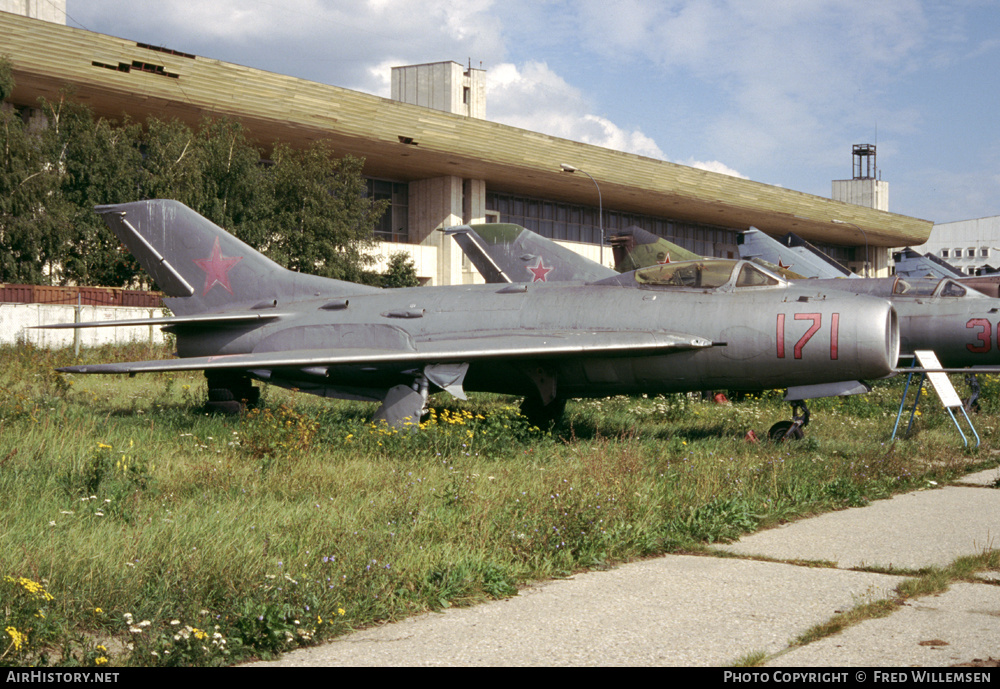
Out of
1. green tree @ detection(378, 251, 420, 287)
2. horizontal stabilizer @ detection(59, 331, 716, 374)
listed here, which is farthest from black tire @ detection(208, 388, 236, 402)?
green tree @ detection(378, 251, 420, 287)

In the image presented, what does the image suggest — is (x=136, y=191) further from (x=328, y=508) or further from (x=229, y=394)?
(x=328, y=508)

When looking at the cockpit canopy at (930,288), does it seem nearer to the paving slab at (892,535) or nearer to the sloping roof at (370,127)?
the paving slab at (892,535)

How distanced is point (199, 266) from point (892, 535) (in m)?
10.8

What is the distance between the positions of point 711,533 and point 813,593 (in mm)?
1533

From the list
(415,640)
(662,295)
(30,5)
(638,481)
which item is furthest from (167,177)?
(415,640)

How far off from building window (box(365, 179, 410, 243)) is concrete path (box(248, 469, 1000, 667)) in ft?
163

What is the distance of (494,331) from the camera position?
37.9 ft

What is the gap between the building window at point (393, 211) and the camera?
54.6 metres

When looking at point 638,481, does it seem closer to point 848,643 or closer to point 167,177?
point 848,643

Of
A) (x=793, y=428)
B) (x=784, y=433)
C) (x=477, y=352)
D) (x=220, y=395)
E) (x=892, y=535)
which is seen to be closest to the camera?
(x=892, y=535)

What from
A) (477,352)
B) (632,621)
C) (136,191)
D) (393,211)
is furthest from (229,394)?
(393,211)

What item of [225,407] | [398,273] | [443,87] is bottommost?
[225,407]

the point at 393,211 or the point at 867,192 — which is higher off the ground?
the point at 867,192
